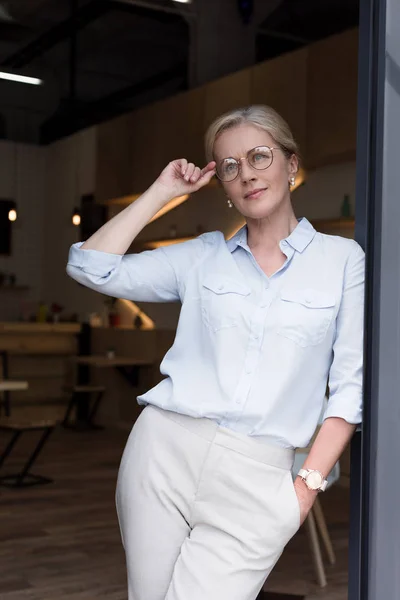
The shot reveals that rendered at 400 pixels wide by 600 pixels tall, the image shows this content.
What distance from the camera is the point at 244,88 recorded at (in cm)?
714

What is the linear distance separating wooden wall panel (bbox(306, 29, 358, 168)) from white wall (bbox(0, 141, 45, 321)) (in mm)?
5964

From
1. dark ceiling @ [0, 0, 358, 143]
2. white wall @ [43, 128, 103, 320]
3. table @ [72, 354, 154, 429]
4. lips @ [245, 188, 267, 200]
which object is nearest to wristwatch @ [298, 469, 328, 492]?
lips @ [245, 188, 267, 200]

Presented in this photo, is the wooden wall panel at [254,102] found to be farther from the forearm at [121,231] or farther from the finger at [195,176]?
the forearm at [121,231]

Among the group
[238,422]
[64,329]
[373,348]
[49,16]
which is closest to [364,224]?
[373,348]

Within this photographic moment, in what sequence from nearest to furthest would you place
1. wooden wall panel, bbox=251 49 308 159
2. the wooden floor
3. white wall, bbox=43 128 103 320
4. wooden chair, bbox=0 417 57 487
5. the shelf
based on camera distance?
the wooden floor
wooden chair, bbox=0 417 57 487
the shelf
wooden wall panel, bbox=251 49 308 159
white wall, bbox=43 128 103 320

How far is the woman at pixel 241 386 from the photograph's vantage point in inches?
63.4

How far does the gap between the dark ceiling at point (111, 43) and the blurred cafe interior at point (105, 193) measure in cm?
2

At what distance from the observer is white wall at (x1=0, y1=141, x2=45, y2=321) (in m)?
11.1

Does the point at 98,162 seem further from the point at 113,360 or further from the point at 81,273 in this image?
the point at 81,273

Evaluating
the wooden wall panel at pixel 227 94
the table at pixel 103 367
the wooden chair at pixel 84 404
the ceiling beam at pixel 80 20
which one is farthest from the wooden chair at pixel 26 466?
the ceiling beam at pixel 80 20

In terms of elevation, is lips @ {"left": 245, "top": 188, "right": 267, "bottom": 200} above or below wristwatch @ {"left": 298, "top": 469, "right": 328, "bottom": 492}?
above

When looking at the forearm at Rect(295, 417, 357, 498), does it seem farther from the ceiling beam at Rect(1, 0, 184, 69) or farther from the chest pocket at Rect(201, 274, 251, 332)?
the ceiling beam at Rect(1, 0, 184, 69)

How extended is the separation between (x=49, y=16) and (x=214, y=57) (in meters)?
1.94

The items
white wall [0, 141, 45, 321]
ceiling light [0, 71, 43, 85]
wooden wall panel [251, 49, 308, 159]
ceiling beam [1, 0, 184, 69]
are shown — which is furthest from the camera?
white wall [0, 141, 45, 321]
